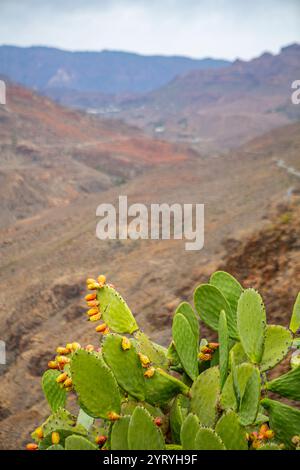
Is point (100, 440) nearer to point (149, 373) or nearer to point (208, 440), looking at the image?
point (149, 373)

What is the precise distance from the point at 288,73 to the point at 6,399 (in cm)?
10522

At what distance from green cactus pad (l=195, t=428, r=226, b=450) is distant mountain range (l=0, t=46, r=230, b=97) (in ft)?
537

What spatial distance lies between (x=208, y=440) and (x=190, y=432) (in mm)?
179

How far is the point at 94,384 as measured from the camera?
2.10m

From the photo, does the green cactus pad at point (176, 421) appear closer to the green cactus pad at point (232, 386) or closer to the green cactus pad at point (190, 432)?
the green cactus pad at point (232, 386)

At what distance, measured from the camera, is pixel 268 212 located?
11.3m

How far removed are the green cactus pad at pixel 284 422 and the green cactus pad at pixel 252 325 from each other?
230mm

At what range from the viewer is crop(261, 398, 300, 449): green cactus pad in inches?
88.4

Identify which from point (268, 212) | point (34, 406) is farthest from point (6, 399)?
point (268, 212)

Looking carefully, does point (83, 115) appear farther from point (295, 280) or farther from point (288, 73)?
point (288, 73)

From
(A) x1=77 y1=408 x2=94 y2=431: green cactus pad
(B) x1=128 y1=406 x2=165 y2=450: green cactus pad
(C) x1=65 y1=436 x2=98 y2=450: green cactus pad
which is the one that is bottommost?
(A) x1=77 y1=408 x2=94 y2=431: green cactus pad

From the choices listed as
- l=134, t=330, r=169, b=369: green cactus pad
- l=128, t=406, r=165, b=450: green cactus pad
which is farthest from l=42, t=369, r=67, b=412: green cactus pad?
l=128, t=406, r=165, b=450: green cactus pad

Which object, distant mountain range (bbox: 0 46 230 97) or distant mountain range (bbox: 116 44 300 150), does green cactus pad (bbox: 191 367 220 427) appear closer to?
distant mountain range (bbox: 116 44 300 150)

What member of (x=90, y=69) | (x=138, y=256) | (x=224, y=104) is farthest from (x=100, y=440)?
(x=90, y=69)
